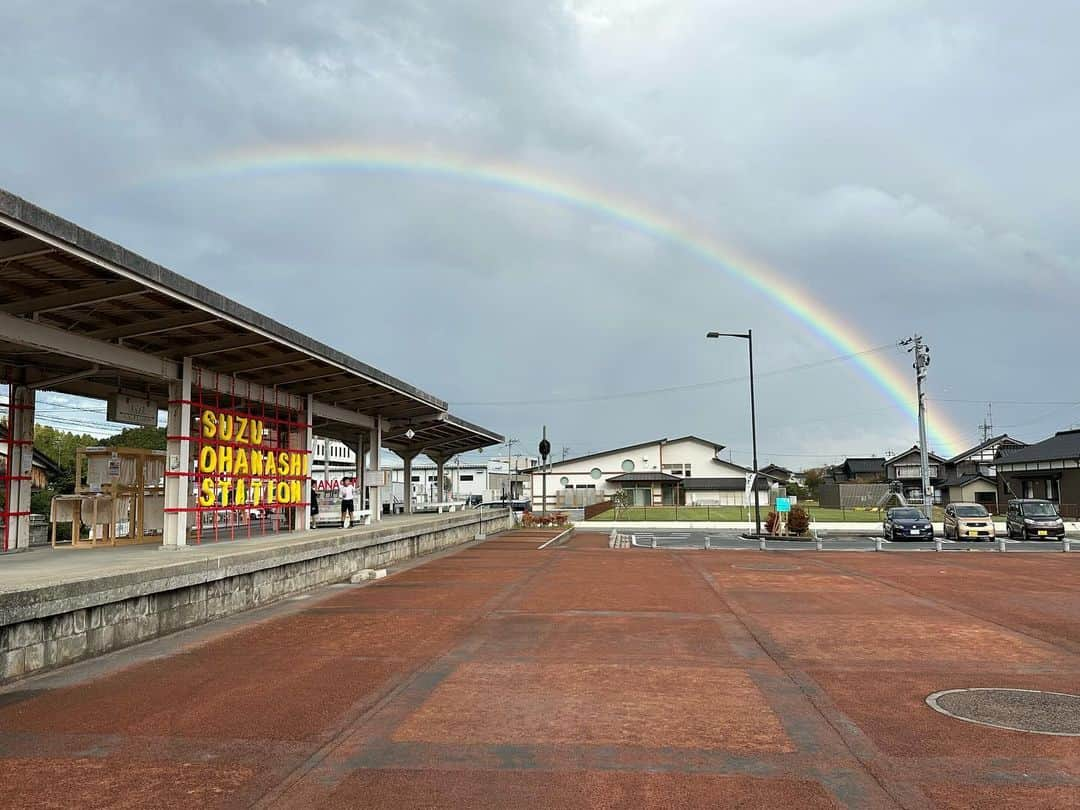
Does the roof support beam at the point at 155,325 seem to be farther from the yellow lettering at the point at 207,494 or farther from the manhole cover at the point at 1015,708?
the manhole cover at the point at 1015,708

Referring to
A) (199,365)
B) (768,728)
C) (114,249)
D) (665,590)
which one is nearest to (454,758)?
(768,728)

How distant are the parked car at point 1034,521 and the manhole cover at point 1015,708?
30356mm

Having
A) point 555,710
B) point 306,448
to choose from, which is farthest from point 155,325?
point 555,710

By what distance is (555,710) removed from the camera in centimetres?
708

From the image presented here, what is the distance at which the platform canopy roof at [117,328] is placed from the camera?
976 cm

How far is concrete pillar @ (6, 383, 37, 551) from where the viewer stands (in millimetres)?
15805

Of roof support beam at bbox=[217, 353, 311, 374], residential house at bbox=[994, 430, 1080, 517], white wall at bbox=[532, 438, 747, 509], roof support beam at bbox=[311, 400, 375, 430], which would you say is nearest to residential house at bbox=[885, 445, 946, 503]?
white wall at bbox=[532, 438, 747, 509]

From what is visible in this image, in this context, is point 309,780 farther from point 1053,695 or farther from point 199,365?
point 199,365

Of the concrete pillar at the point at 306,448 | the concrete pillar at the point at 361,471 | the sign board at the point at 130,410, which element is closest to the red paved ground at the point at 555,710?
the sign board at the point at 130,410

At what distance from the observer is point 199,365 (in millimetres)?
17094

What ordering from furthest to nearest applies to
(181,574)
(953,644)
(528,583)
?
(528,583) → (181,574) → (953,644)

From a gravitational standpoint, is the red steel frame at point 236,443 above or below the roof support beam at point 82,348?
below

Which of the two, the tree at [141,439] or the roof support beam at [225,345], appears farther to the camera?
the tree at [141,439]

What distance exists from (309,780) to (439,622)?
6.80 metres
